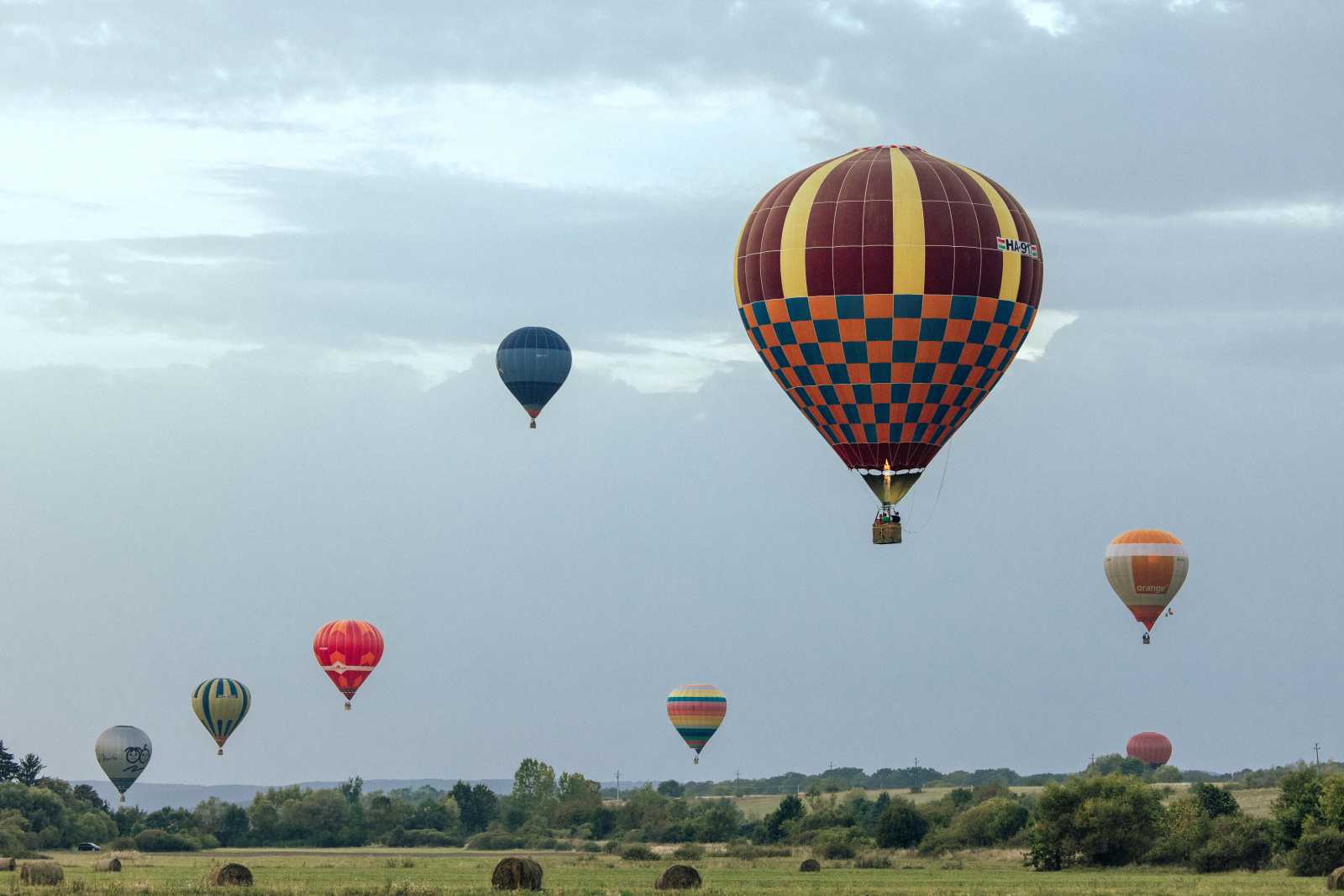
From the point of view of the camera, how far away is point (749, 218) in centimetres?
6850

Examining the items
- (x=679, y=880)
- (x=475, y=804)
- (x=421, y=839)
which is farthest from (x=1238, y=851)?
(x=475, y=804)

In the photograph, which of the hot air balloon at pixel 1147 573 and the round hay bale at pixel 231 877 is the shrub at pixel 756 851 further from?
the round hay bale at pixel 231 877

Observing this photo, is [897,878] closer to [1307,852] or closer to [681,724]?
[1307,852]

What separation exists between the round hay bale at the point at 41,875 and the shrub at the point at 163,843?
5901cm

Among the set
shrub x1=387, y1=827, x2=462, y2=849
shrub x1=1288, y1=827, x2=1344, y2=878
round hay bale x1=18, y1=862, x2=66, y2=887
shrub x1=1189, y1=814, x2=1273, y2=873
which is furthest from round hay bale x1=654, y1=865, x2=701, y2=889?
shrub x1=387, y1=827, x2=462, y2=849

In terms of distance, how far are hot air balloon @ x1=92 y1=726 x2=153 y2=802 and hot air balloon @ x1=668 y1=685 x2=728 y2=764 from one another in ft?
152

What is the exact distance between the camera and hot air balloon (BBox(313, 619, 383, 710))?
394ft

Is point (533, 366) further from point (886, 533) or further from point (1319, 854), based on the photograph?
point (1319, 854)

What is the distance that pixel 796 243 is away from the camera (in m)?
65.2

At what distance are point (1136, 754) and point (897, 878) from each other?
12189 centimetres

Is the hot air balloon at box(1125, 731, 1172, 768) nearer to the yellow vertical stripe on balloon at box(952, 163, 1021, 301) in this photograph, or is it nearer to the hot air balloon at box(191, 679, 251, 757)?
the hot air balloon at box(191, 679, 251, 757)

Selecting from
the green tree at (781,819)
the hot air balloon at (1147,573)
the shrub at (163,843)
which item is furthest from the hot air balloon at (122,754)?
the hot air balloon at (1147,573)

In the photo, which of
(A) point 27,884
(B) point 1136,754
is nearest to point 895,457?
(A) point 27,884

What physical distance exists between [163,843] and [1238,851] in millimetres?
76097
